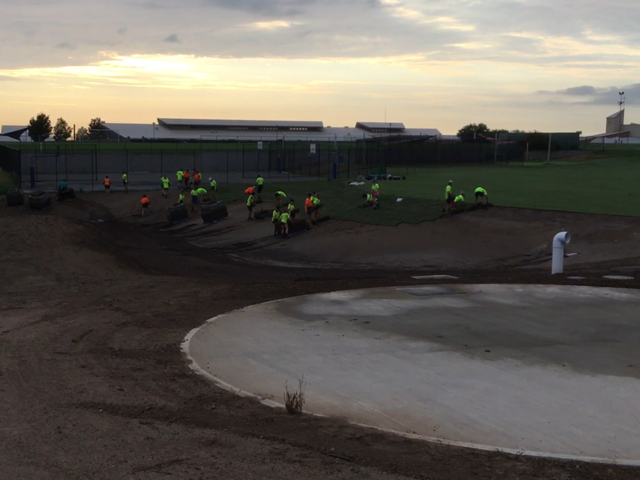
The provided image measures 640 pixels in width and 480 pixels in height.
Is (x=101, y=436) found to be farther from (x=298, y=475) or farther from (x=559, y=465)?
(x=559, y=465)

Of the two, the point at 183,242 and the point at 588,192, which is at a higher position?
the point at 588,192

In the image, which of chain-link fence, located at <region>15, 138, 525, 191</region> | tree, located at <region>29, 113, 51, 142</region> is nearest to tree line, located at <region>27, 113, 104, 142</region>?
tree, located at <region>29, 113, 51, 142</region>

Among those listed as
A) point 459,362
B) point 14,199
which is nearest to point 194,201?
point 14,199

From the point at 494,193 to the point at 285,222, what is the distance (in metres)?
11.9

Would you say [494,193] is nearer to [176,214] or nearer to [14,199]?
[176,214]

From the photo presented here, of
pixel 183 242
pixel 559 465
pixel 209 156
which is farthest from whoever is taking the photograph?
pixel 209 156

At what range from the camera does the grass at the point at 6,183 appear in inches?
2094

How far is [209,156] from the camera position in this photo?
74.9 meters

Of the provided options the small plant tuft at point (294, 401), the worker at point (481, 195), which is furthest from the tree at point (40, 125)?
the small plant tuft at point (294, 401)

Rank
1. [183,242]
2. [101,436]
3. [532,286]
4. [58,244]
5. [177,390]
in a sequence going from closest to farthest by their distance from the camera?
1. [101,436]
2. [177,390]
3. [532,286]
4. [58,244]
5. [183,242]

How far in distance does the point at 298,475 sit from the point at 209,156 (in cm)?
6927

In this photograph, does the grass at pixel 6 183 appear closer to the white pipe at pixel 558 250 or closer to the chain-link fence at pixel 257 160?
the chain-link fence at pixel 257 160

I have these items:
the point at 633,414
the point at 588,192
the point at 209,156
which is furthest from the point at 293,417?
the point at 209,156

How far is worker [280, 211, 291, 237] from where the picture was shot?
114 ft
